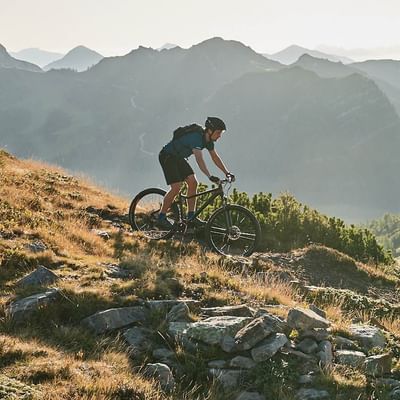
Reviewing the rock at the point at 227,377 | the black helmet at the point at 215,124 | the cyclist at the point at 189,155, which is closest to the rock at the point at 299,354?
the rock at the point at 227,377

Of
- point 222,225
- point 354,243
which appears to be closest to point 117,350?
point 222,225

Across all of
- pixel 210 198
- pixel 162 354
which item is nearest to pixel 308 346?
pixel 162 354

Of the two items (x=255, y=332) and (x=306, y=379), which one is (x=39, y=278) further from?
(x=306, y=379)

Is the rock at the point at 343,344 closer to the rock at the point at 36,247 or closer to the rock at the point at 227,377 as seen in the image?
the rock at the point at 227,377

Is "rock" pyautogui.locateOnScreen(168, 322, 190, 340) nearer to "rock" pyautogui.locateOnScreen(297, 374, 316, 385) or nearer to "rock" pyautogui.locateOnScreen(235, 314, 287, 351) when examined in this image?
"rock" pyautogui.locateOnScreen(235, 314, 287, 351)

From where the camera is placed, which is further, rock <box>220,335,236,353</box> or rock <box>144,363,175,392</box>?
rock <box>220,335,236,353</box>

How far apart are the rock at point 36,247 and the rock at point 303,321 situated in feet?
16.6

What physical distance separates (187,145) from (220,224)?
90.1 inches

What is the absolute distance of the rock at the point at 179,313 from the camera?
24.2ft

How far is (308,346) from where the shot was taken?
22.9 feet

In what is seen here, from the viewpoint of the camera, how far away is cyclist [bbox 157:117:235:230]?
1154 cm

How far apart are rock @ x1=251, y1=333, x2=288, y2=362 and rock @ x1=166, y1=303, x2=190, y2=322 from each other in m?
1.30

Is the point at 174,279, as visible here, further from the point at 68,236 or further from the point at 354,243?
the point at 354,243

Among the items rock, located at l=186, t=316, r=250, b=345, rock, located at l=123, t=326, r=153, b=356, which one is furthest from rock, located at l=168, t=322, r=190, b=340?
rock, located at l=123, t=326, r=153, b=356
